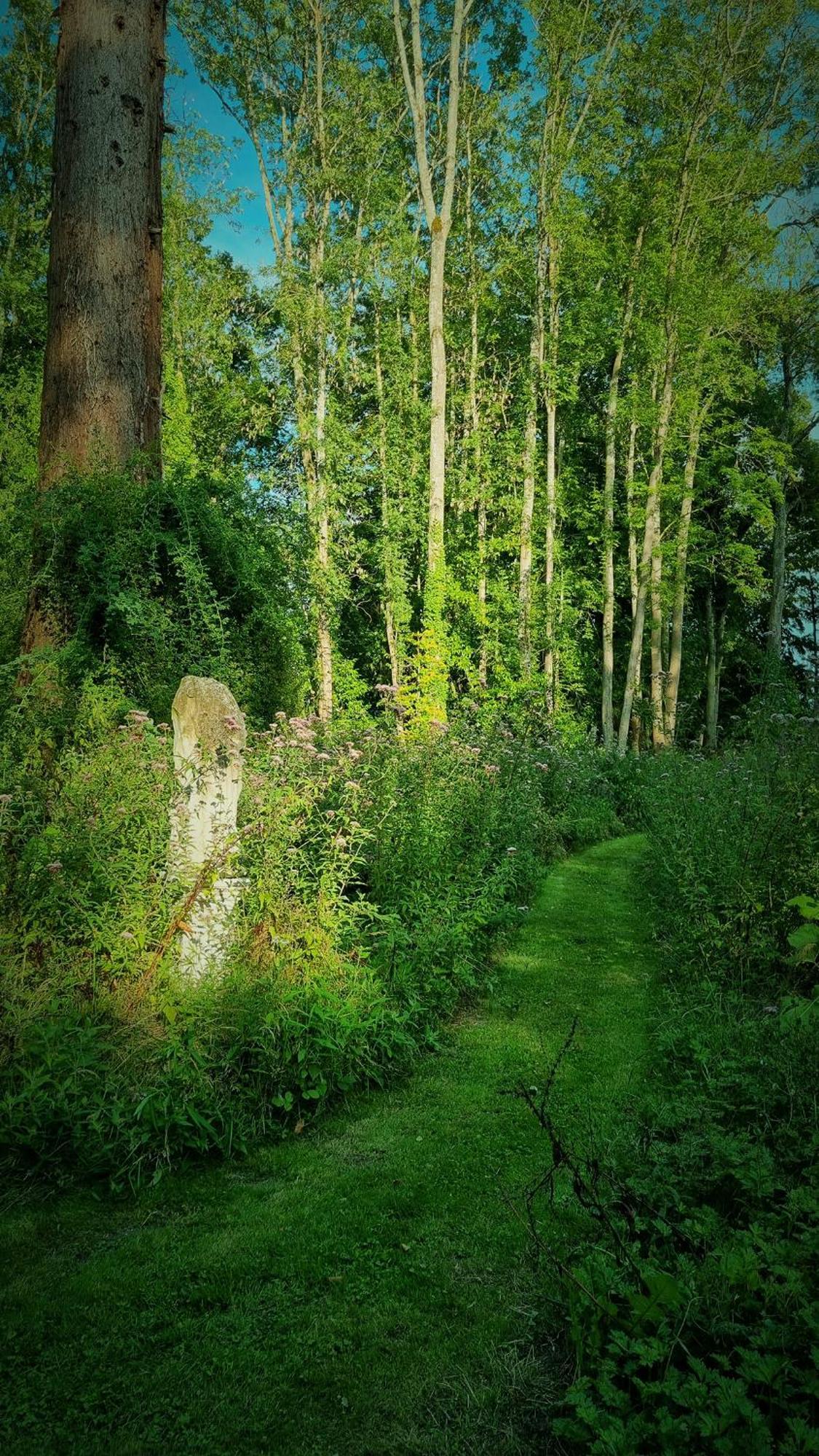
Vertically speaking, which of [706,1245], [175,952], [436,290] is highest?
[436,290]

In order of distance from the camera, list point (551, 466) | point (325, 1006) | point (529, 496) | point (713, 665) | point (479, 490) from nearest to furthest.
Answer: point (325, 1006), point (529, 496), point (551, 466), point (479, 490), point (713, 665)

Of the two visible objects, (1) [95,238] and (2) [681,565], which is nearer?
(1) [95,238]

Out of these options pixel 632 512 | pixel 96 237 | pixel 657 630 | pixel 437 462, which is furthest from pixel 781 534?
pixel 96 237

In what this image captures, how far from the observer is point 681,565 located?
18984 millimetres

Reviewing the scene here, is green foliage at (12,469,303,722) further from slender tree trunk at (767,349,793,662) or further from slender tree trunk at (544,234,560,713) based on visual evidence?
slender tree trunk at (767,349,793,662)

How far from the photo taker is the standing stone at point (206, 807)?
3717 millimetres

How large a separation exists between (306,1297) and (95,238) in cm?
639

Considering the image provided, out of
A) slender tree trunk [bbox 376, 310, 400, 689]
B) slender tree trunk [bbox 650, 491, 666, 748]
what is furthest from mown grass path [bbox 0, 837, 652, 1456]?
slender tree trunk [bbox 650, 491, 666, 748]

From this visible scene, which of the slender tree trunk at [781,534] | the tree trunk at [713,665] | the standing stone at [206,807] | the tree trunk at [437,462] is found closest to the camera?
the standing stone at [206,807]

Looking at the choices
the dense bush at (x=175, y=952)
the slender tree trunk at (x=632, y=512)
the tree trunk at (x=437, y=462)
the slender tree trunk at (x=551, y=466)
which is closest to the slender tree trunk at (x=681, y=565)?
the slender tree trunk at (x=632, y=512)

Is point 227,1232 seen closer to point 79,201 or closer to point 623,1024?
point 623,1024

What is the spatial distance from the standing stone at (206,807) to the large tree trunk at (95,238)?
2548mm

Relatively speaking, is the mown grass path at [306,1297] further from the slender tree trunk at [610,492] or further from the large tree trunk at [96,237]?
the slender tree trunk at [610,492]

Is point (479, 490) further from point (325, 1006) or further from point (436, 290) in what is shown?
point (325, 1006)
